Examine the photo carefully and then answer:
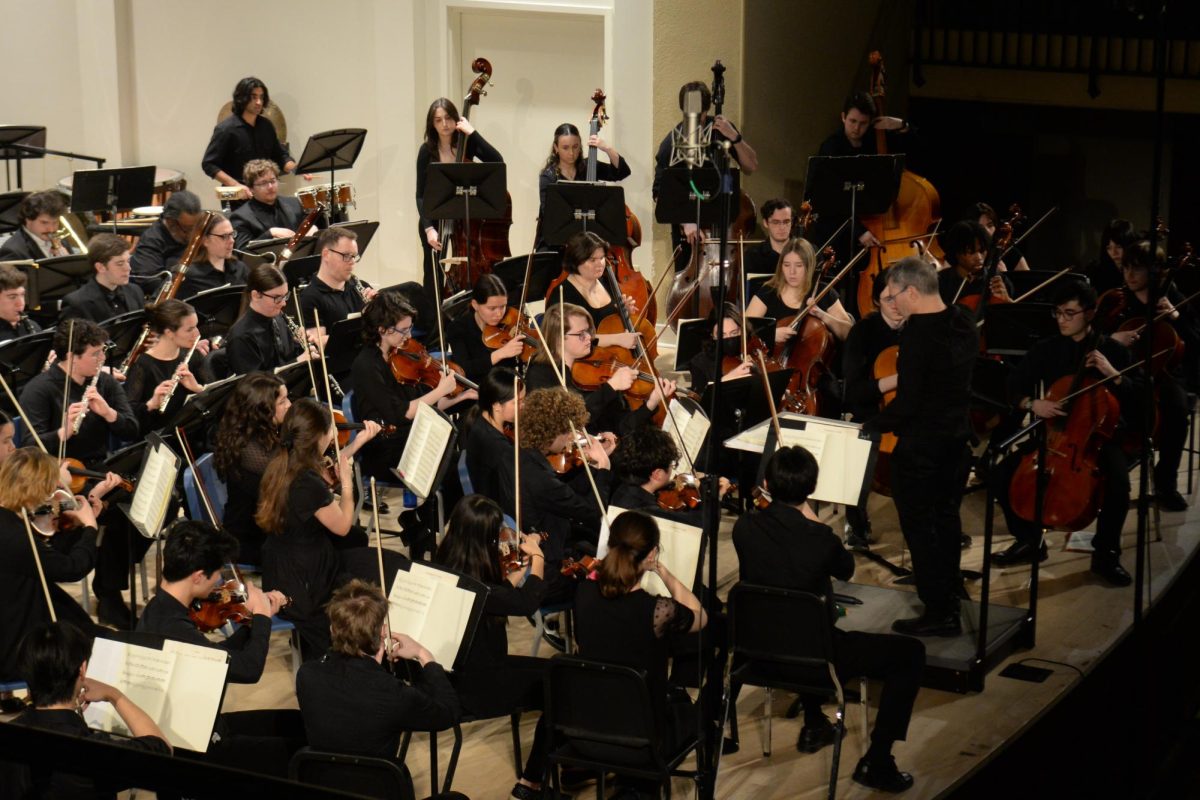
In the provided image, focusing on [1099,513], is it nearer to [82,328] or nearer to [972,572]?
[972,572]

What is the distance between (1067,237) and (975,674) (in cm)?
649

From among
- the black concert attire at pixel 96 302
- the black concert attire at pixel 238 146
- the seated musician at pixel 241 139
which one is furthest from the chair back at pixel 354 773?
the black concert attire at pixel 238 146

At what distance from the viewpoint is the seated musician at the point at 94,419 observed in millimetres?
5129

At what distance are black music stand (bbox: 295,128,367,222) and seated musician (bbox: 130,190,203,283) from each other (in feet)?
4.33

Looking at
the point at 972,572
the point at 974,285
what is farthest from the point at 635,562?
the point at 974,285

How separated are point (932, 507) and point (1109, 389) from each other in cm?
117

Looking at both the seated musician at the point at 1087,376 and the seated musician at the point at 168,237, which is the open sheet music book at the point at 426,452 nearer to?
the seated musician at the point at 1087,376

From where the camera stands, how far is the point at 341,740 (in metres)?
3.36

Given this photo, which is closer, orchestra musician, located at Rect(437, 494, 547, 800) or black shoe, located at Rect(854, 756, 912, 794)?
orchestra musician, located at Rect(437, 494, 547, 800)

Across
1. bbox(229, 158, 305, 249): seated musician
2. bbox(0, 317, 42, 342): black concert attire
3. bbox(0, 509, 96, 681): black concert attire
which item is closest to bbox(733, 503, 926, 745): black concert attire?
bbox(0, 509, 96, 681): black concert attire

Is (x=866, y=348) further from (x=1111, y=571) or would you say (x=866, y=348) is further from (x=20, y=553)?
(x=20, y=553)

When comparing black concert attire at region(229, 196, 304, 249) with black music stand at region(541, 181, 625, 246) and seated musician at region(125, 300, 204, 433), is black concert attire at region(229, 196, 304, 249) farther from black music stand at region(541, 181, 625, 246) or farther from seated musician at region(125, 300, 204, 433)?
seated musician at region(125, 300, 204, 433)

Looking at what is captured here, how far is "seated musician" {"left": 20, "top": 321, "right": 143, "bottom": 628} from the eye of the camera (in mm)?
5129

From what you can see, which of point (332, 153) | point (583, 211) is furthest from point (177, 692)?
point (332, 153)
